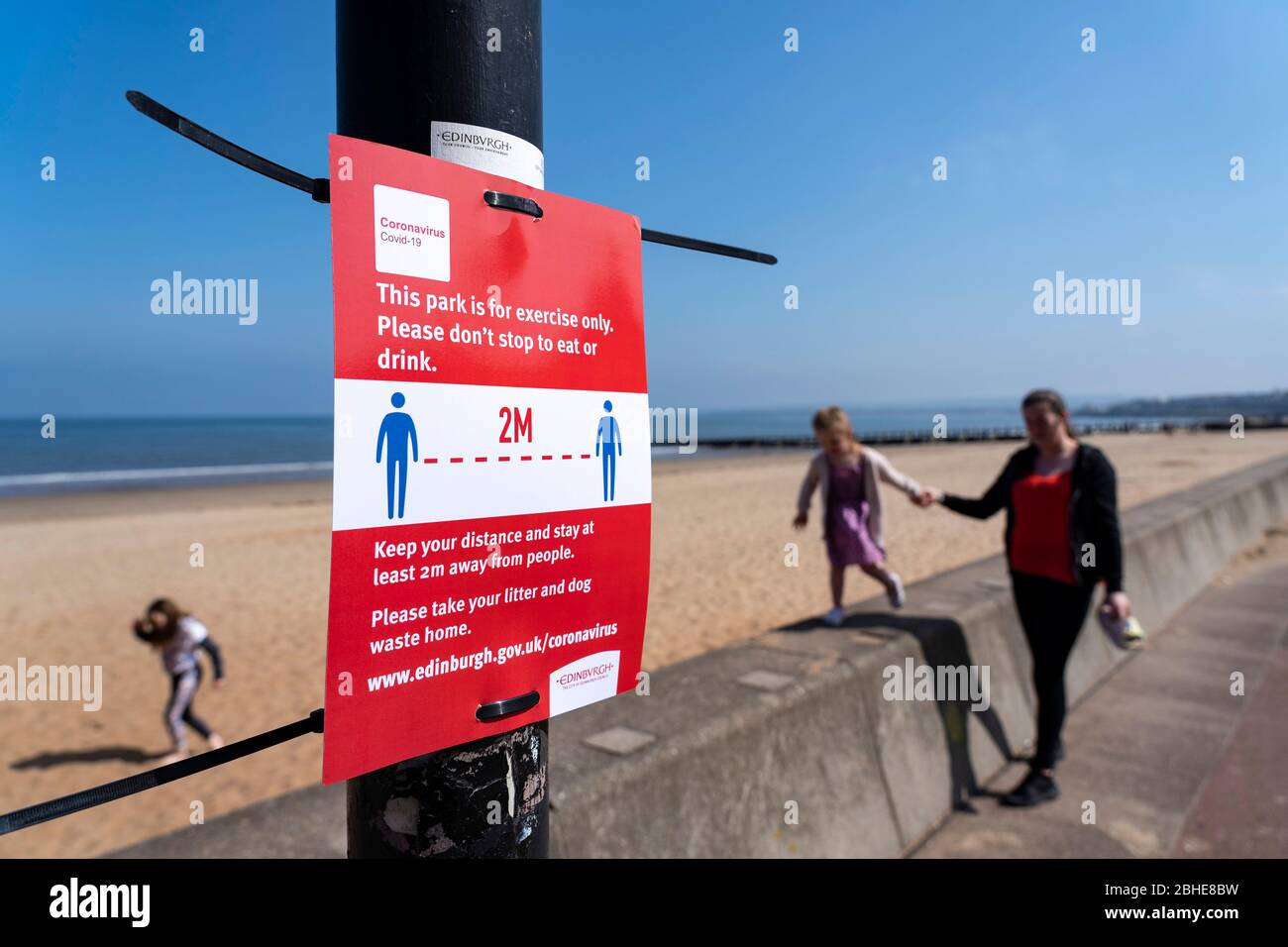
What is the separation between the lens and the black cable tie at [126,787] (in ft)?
3.53

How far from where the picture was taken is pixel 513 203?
4.61 feet

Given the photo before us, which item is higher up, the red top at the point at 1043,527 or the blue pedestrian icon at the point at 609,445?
the blue pedestrian icon at the point at 609,445

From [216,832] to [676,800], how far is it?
1454mm

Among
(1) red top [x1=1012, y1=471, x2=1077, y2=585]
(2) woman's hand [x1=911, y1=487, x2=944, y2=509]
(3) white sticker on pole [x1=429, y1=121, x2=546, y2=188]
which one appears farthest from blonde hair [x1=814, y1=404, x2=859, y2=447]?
(3) white sticker on pole [x1=429, y1=121, x2=546, y2=188]

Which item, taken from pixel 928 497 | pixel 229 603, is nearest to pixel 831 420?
pixel 928 497

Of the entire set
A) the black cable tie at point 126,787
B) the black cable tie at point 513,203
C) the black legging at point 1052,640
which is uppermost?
the black cable tie at point 513,203

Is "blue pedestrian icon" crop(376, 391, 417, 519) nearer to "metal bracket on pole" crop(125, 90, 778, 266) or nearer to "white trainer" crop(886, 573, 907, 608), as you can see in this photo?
"metal bracket on pole" crop(125, 90, 778, 266)

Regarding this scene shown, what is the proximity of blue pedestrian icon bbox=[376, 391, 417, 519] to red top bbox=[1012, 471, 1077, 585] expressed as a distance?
13.5ft

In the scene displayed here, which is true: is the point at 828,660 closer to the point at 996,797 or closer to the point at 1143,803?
the point at 996,797

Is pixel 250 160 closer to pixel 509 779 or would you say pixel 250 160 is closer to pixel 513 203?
pixel 513 203

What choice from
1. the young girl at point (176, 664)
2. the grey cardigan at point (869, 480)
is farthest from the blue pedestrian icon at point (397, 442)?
the young girl at point (176, 664)

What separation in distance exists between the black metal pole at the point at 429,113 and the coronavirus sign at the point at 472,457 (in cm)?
8

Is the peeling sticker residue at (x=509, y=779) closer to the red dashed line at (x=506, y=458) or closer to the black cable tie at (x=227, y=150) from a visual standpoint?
the red dashed line at (x=506, y=458)

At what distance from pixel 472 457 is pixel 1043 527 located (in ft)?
13.3
